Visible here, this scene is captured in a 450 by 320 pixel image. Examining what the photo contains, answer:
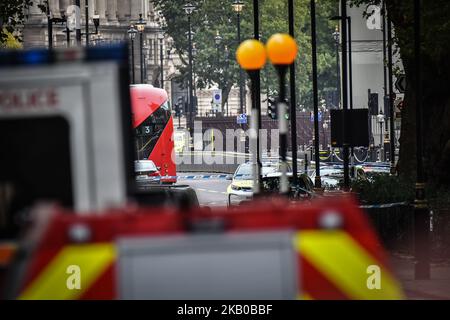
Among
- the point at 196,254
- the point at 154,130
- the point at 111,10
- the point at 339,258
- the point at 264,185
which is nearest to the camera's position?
the point at 196,254

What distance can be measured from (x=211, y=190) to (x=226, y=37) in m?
60.7

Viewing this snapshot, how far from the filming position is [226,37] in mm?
128750

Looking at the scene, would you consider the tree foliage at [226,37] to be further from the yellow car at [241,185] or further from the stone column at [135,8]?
the yellow car at [241,185]

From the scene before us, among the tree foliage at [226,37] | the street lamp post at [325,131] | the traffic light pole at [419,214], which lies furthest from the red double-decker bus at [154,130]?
the tree foliage at [226,37]

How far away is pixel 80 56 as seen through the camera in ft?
24.6

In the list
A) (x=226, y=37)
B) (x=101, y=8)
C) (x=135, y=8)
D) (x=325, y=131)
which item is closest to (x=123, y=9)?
(x=135, y=8)

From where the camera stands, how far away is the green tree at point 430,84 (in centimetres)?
2914

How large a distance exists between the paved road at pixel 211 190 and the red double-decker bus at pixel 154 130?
1.84m

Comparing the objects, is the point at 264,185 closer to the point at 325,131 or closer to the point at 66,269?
the point at 66,269

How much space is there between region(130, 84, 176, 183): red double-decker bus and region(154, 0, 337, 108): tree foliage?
58.1 meters
